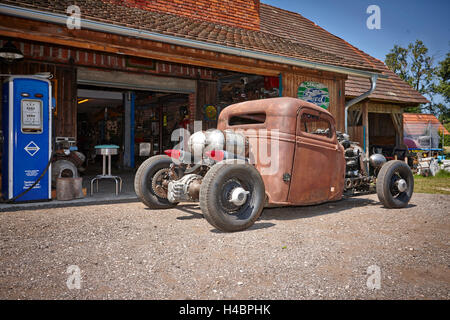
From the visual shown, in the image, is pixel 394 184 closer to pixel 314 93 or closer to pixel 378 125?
pixel 314 93

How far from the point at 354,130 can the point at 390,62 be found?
39013 millimetres

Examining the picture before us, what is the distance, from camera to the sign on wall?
878 centimetres

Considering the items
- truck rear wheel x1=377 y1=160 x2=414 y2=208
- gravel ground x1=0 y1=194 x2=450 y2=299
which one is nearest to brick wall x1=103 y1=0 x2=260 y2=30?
gravel ground x1=0 y1=194 x2=450 y2=299

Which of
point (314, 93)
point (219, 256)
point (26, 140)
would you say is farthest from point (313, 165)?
point (26, 140)

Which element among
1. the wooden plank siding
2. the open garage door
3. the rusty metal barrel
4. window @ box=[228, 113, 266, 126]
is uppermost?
the open garage door

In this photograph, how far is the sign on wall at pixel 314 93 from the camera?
878 centimetres

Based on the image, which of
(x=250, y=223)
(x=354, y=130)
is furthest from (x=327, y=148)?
(x=354, y=130)

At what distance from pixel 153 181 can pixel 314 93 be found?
5599 millimetres

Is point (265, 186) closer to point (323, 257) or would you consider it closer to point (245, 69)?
point (323, 257)

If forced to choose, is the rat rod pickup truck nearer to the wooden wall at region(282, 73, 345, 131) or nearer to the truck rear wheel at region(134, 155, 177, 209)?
the truck rear wheel at region(134, 155, 177, 209)

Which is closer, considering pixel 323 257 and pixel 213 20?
pixel 323 257

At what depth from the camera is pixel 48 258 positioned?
123 inches

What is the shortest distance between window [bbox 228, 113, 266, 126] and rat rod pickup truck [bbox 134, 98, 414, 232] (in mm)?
22
